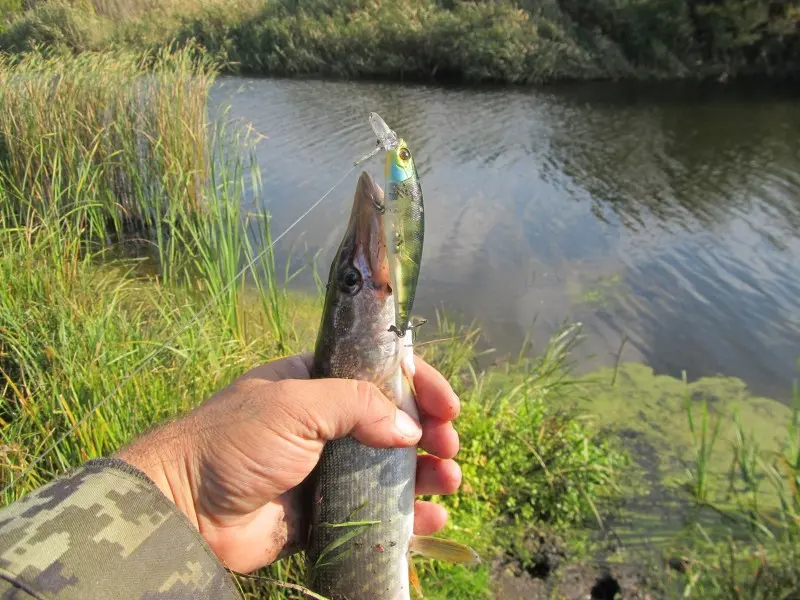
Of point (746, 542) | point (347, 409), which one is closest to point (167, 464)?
point (347, 409)

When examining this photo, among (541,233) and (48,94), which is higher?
(48,94)

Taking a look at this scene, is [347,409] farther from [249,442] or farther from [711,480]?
[711,480]

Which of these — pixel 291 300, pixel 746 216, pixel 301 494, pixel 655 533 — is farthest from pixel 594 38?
pixel 301 494

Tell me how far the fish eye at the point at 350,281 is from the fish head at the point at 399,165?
38 cm

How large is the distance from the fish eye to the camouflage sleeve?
30.3 inches

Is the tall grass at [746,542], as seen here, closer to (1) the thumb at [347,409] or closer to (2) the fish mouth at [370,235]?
(1) the thumb at [347,409]

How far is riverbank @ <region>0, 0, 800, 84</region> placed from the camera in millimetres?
19281

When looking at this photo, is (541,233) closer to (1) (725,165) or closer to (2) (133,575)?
(1) (725,165)

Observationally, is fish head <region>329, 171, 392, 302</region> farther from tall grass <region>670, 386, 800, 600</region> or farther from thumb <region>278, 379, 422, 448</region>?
tall grass <region>670, 386, 800, 600</region>

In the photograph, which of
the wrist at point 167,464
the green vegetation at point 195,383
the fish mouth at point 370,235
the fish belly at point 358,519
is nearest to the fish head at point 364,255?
the fish mouth at point 370,235

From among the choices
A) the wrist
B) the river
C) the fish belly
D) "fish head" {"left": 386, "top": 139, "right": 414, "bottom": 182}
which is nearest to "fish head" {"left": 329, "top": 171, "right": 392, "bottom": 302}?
"fish head" {"left": 386, "top": 139, "right": 414, "bottom": 182}

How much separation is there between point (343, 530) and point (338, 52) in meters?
21.2

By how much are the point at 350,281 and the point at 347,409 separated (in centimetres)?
41

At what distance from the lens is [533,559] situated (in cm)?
339
